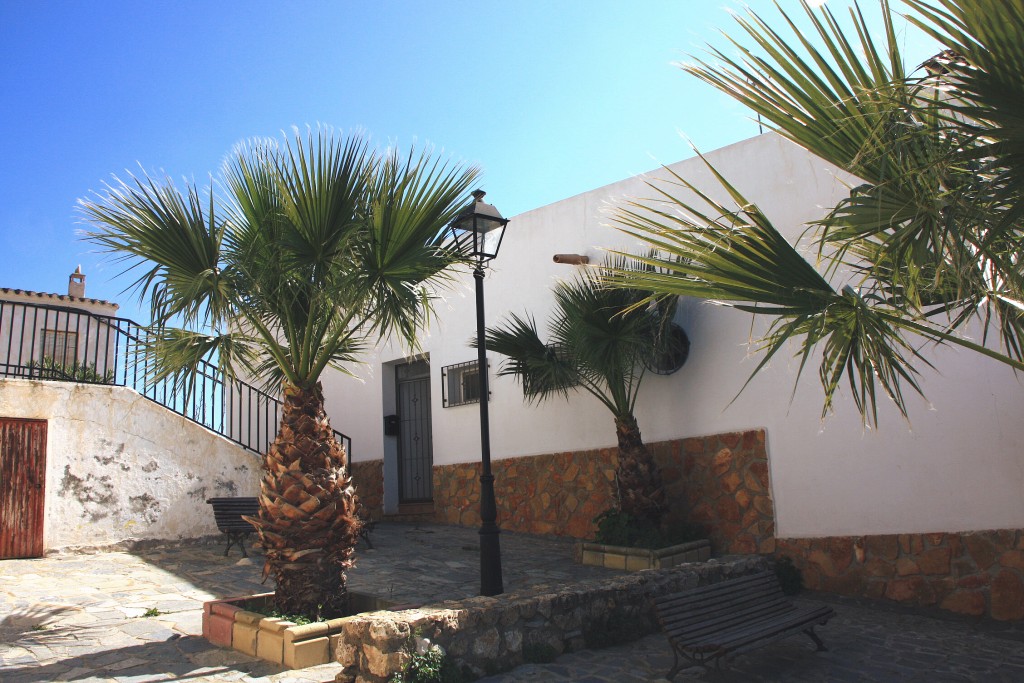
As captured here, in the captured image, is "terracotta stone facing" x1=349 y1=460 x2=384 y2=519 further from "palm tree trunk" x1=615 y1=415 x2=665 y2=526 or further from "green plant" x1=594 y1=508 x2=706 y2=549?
"palm tree trunk" x1=615 y1=415 x2=665 y2=526

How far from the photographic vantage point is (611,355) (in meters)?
8.19

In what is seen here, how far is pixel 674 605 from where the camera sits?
16.8ft

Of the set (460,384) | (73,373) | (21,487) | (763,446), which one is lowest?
(21,487)

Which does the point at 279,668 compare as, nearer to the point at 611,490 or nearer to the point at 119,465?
the point at 611,490

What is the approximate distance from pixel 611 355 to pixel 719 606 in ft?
11.0

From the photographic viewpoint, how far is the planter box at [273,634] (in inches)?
205

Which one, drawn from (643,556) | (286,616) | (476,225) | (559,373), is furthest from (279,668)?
(559,373)

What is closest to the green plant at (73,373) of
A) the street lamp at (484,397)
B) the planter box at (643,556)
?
the street lamp at (484,397)

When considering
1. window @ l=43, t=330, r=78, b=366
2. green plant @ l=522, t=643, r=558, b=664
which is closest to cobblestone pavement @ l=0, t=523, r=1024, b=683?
green plant @ l=522, t=643, r=558, b=664

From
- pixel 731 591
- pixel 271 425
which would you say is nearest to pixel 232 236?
pixel 731 591

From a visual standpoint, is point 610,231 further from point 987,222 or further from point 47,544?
point 47,544

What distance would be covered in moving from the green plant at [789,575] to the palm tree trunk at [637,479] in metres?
1.40

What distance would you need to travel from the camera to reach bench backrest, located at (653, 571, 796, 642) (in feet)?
16.4

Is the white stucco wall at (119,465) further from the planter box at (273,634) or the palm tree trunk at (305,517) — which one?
the palm tree trunk at (305,517)
